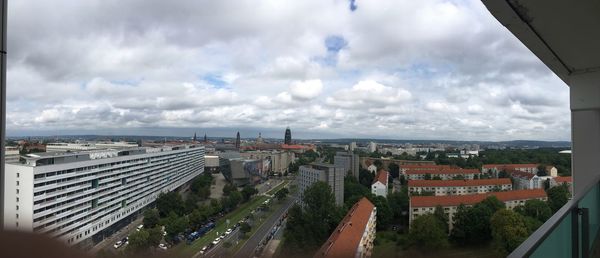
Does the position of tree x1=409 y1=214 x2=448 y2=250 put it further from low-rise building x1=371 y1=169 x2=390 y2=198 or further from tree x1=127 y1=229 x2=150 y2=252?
low-rise building x1=371 y1=169 x2=390 y2=198

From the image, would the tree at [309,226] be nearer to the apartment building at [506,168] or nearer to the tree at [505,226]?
the tree at [505,226]

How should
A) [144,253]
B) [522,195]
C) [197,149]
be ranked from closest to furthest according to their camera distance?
[144,253] → [197,149] → [522,195]

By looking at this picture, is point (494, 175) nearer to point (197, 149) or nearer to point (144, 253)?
point (197, 149)

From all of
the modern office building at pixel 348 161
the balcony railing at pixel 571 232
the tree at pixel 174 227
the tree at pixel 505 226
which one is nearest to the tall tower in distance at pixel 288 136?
the modern office building at pixel 348 161

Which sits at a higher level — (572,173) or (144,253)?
(144,253)

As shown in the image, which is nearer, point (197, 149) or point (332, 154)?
point (197, 149)

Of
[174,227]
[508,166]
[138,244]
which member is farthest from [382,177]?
[138,244]

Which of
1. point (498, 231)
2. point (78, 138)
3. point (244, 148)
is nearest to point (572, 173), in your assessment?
point (78, 138)
